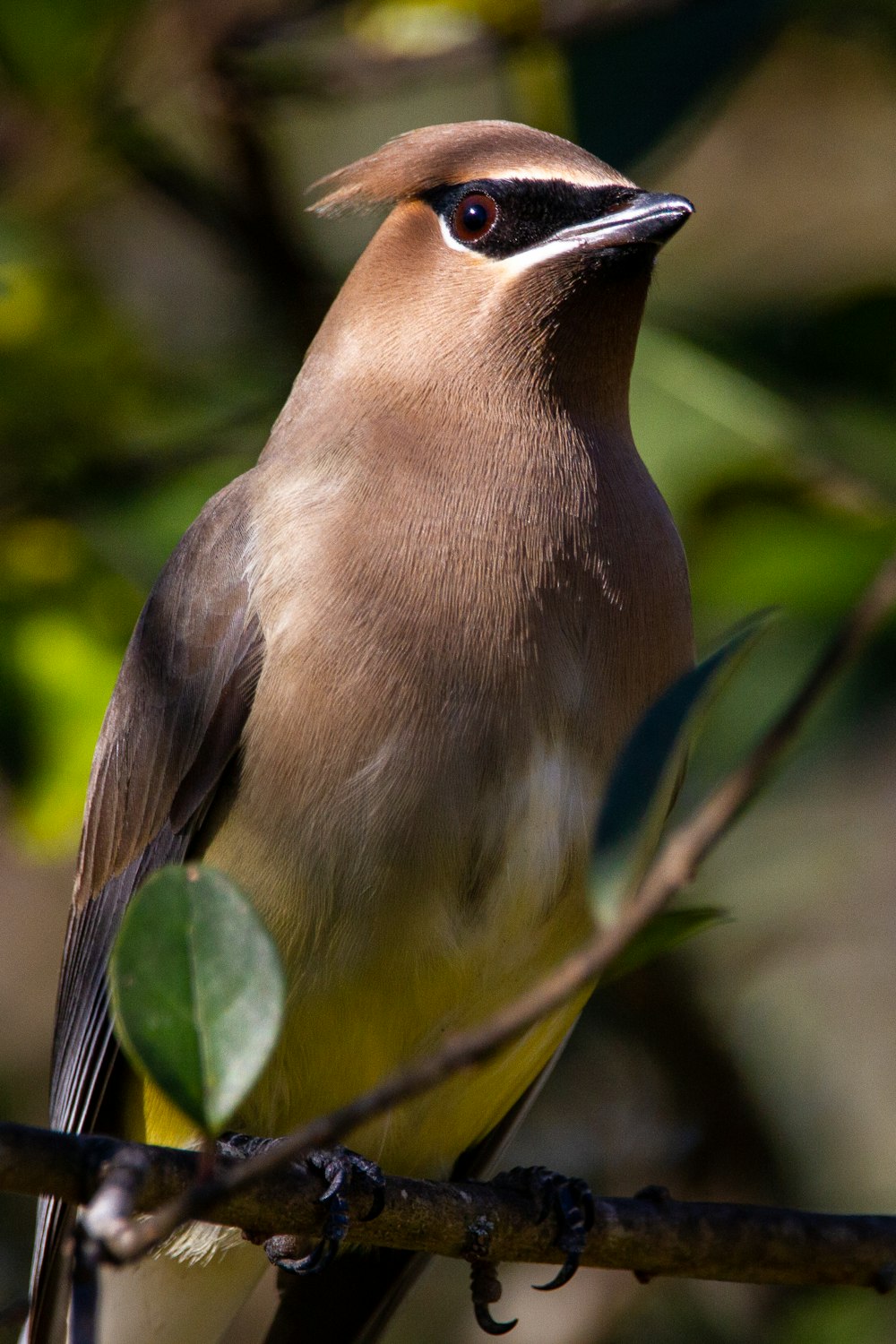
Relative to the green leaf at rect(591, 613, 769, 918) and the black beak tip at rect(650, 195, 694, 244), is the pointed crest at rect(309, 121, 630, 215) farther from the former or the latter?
the green leaf at rect(591, 613, 769, 918)

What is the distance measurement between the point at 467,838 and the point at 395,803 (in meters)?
0.14

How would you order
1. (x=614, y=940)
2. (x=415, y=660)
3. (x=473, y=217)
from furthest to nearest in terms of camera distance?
(x=473, y=217) → (x=415, y=660) → (x=614, y=940)

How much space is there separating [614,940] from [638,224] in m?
2.04

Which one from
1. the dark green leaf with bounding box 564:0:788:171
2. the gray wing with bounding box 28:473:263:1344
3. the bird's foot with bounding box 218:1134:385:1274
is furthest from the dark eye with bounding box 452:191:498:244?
the bird's foot with bounding box 218:1134:385:1274

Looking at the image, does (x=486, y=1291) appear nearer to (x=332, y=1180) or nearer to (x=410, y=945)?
(x=332, y=1180)

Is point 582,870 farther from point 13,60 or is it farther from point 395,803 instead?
point 13,60

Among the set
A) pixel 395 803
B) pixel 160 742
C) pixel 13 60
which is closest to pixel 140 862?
pixel 160 742

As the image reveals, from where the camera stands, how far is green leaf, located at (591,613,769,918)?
183cm

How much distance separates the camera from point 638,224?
3.40 meters

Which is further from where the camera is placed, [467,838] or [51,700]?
[51,700]

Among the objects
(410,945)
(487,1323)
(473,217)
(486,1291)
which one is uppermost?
(473,217)

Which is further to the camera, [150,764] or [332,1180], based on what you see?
[150,764]

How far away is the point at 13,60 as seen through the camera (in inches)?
159

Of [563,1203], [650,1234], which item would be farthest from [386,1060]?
[650,1234]
